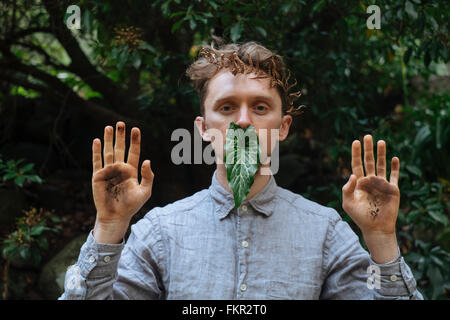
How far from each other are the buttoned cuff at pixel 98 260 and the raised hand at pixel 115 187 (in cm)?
3

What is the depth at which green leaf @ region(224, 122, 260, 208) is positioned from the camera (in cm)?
134

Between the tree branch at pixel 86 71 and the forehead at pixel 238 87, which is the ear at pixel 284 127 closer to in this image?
the forehead at pixel 238 87

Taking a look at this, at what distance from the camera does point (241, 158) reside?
137 centimetres

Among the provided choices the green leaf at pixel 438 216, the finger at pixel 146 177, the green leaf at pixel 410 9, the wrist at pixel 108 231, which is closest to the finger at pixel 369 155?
the finger at pixel 146 177

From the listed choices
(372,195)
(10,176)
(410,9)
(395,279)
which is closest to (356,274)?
(395,279)

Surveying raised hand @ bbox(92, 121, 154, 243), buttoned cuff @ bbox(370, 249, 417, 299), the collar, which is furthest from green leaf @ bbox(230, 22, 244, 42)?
buttoned cuff @ bbox(370, 249, 417, 299)

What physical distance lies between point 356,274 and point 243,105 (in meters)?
0.65

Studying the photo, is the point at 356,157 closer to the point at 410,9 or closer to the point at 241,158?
the point at 241,158

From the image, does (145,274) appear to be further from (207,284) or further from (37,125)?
(37,125)

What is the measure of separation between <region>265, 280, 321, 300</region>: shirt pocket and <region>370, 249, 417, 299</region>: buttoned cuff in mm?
229

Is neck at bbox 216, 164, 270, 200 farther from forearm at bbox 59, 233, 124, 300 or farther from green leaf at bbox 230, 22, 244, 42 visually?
green leaf at bbox 230, 22, 244, 42

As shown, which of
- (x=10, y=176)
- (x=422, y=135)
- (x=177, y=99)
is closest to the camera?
(x=10, y=176)
